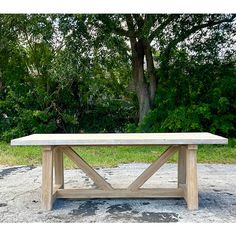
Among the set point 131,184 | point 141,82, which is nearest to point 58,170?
point 131,184

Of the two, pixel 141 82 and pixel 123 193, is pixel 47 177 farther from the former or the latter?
pixel 141 82

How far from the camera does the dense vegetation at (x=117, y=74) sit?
9070mm

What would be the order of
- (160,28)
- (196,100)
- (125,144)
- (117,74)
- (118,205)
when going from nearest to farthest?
1. (125,144)
2. (118,205)
3. (160,28)
4. (196,100)
5. (117,74)

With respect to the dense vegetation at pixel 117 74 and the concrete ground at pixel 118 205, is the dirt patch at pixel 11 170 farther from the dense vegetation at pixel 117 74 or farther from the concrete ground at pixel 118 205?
the dense vegetation at pixel 117 74

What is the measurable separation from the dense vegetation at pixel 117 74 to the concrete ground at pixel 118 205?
4.13 metres

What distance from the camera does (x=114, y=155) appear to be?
773 centimetres

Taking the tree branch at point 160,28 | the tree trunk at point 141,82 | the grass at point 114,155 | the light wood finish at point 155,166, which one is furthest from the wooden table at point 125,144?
the tree trunk at point 141,82

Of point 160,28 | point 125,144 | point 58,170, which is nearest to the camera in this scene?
point 125,144

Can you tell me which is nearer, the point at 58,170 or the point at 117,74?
the point at 58,170

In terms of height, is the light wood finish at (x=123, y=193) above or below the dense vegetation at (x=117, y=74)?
below

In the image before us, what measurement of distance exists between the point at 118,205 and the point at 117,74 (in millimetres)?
7863

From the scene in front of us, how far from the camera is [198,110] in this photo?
9.47 m

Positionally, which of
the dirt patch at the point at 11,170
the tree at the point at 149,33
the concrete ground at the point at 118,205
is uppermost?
the tree at the point at 149,33

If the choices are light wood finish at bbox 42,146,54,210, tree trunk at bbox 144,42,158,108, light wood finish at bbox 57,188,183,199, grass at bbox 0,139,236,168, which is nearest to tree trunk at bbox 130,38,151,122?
tree trunk at bbox 144,42,158,108
